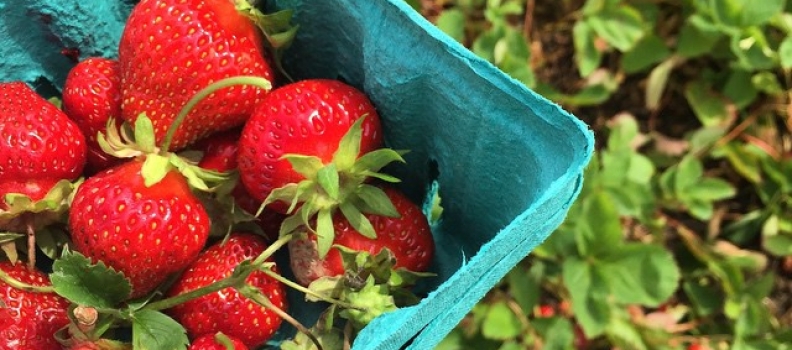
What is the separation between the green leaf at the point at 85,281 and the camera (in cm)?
51

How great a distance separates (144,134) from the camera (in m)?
0.55

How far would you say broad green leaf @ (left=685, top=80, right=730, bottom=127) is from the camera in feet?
3.44

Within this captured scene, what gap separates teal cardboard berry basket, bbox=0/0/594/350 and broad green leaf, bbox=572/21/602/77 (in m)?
0.44

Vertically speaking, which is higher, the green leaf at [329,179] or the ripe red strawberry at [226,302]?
the green leaf at [329,179]

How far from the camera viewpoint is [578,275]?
89 centimetres

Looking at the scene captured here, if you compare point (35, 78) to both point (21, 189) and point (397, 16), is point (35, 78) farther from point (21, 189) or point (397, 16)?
point (397, 16)

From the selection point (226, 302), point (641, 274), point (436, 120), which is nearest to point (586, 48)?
point (641, 274)

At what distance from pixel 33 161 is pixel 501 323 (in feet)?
1.78

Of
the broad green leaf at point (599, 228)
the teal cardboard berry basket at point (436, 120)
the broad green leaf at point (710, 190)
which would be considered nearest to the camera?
the teal cardboard berry basket at point (436, 120)

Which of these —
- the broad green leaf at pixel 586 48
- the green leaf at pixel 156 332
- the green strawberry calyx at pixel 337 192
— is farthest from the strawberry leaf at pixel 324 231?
the broad green leaf at pixel 586 48

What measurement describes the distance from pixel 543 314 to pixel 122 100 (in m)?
0.58

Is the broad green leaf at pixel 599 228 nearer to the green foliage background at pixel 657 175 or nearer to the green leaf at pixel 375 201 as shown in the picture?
the green foliage background at pixel 657 175

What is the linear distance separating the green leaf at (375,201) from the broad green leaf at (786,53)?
599 mm

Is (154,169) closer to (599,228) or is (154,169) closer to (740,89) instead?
(599,228)
